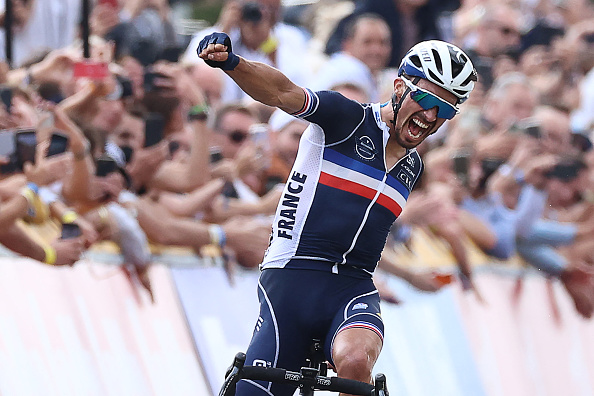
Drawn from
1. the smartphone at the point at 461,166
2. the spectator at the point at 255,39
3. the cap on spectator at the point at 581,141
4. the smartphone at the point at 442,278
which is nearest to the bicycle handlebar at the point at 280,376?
the smartphone at the point at 442,278

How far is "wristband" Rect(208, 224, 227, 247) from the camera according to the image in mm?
8516

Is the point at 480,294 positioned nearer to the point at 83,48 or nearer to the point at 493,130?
the point at 493,130

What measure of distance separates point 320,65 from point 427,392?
363 cm

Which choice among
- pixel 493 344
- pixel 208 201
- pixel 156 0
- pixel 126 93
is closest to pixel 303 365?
pixel 208 201

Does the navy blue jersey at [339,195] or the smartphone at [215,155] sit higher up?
the navy blue jersey at [339,195]

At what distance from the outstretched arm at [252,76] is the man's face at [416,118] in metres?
0.63

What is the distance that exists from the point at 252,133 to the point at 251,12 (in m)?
1.67

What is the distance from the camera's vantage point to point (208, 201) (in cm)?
866

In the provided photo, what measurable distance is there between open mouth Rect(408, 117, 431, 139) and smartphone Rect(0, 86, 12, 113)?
3.12 m

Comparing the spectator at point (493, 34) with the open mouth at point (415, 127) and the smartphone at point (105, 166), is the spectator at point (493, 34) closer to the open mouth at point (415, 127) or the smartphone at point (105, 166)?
the smartphone at point (105, 166)

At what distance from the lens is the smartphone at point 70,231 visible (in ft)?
24.9

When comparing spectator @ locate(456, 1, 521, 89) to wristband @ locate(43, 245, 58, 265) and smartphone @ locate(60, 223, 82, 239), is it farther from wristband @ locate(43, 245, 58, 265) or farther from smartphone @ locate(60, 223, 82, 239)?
wristband @ locate(43, 245, 58, 265)

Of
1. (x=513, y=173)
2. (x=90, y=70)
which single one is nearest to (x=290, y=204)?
(x=90, y=70)

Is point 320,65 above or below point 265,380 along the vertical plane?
above
